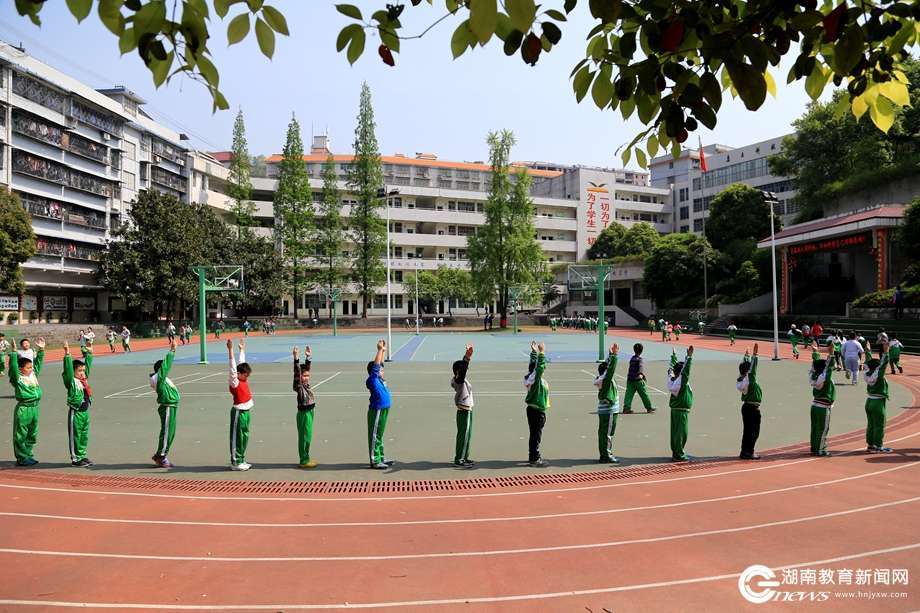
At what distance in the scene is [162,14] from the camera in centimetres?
281

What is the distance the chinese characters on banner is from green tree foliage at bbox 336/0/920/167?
84.5 m

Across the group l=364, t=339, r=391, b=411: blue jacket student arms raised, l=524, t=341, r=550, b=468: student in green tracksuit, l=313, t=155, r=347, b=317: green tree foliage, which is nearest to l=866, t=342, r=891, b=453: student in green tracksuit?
l=524, t=341, r=550, b=468: student in green tracksuit

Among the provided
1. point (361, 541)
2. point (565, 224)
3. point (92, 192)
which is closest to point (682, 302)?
point (565, 224)

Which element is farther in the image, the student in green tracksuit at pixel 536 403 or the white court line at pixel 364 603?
the student in green tracksuit at pixel 536 403

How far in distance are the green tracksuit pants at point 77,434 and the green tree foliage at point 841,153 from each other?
49801 millimetres

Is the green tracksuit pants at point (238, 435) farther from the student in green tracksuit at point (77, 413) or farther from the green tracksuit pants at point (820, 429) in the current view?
the green tracksuit pants at point (820, 429)

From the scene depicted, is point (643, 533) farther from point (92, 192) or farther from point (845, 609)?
point (92, 192)

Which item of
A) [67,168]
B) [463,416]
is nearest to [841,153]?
[463,416]

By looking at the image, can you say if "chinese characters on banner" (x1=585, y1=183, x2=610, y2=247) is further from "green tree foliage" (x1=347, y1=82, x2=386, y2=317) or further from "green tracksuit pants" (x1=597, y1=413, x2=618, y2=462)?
"green tracksuit pants" (x1=597, y1=413, x2=618, y2=462)

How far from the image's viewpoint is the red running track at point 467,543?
17.7 feet

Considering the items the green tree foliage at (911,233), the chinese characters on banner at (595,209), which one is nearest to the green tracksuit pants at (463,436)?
the green tree foliage at (911,233)

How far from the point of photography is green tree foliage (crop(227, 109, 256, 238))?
67.1 m

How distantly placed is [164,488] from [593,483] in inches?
246

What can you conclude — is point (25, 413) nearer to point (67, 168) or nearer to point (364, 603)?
point (364, 603)
